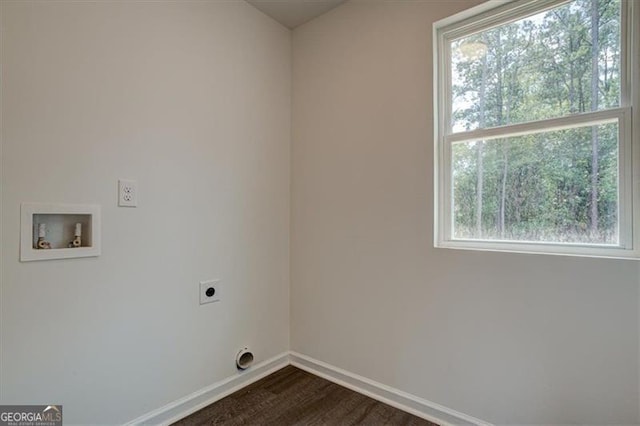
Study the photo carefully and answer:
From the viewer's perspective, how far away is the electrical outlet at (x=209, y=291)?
188 centimetres

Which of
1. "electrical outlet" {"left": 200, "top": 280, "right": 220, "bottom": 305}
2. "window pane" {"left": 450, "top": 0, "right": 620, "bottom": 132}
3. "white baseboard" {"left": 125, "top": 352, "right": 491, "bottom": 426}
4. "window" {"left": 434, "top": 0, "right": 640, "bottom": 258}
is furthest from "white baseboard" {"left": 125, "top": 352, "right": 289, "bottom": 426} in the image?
"window pane" {"left": 450, "top": 0, "right": 620, "bottom": 132}

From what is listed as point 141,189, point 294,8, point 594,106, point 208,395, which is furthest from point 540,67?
point 208,395

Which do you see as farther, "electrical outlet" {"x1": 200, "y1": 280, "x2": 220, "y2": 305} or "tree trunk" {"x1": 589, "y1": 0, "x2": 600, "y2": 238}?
"electrical outlet" {"x1": 200, "y1": 280, "x2": 220, "y2": 305}

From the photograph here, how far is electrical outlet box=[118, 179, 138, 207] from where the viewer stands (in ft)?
5.06

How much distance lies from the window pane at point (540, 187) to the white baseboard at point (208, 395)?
1.59 meters

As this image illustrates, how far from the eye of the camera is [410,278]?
1.83 metres

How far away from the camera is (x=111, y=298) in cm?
152

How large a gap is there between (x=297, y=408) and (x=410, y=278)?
1.01 meters

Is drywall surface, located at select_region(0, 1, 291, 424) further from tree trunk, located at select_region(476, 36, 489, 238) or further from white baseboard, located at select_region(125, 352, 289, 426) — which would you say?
tree trunk, located at select_region(476, 36, 489, 238)
